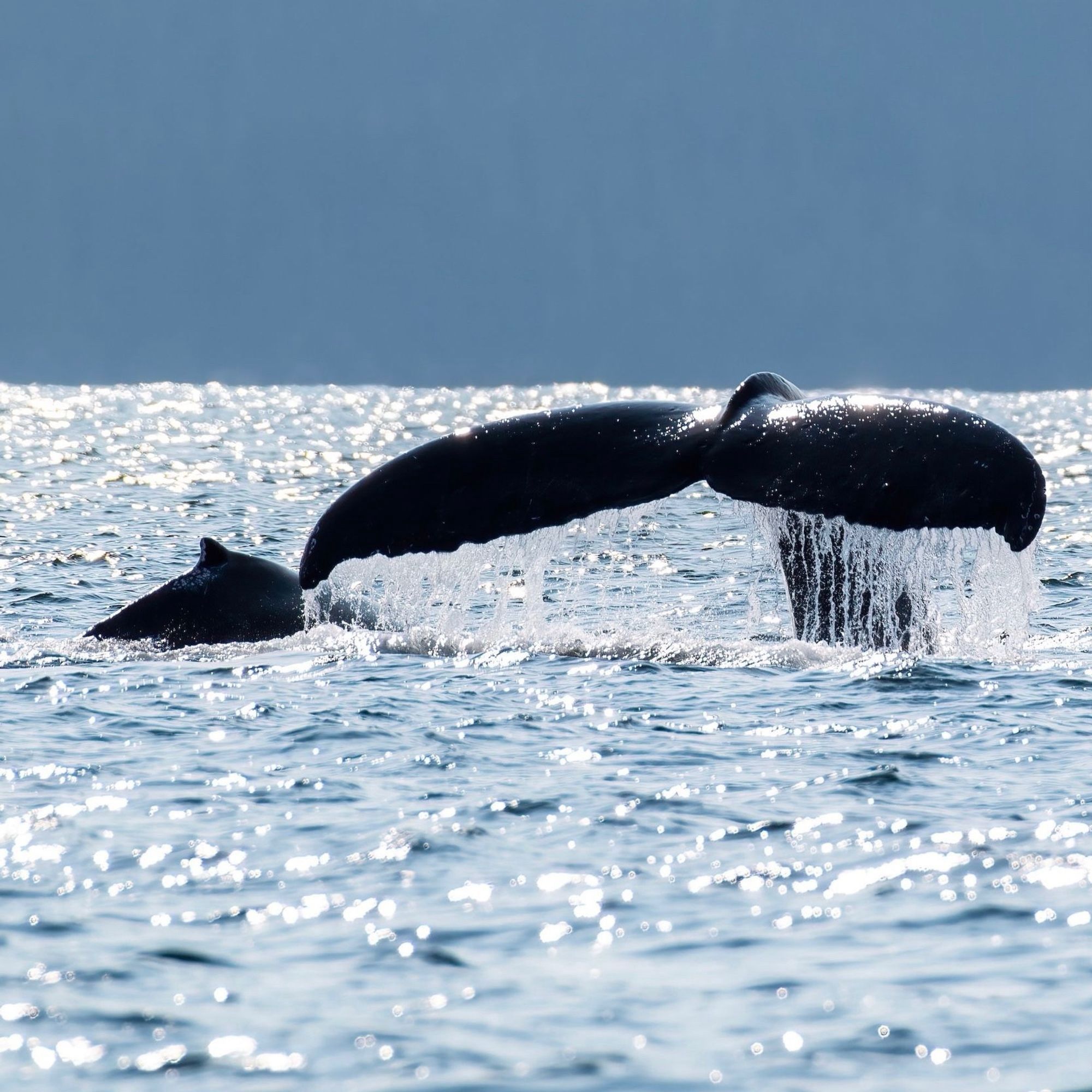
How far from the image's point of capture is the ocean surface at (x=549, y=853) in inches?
197

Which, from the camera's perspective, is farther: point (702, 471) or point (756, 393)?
point (756, 393)

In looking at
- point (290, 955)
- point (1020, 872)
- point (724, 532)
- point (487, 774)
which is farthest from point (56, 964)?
point (724, 532)

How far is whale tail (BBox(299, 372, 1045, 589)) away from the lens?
7312mm

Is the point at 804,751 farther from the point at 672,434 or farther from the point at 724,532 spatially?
the point at 724,532

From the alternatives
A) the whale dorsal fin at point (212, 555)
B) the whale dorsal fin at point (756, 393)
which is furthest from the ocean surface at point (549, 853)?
the whale dorsal fin at point (212, 555)

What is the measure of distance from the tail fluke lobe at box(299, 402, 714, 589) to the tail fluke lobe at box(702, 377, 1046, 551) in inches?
9.5

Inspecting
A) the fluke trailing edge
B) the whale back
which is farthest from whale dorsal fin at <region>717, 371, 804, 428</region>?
the whale back

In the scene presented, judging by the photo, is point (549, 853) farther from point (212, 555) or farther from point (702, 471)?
point (212, 555)

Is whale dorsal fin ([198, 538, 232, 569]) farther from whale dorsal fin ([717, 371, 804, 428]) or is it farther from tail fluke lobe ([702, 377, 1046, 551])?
tail fluke lobe ([702, 377, 1046, 551])

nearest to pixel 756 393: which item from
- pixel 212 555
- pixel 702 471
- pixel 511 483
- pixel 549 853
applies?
pixel 702 471

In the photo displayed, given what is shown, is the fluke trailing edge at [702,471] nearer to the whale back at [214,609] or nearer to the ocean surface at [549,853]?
the ocean surface at [549,853]

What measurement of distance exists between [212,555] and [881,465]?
5724mm

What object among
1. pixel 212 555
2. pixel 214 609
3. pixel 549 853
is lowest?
pixel 549 853

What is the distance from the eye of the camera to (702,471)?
7.74 metres
